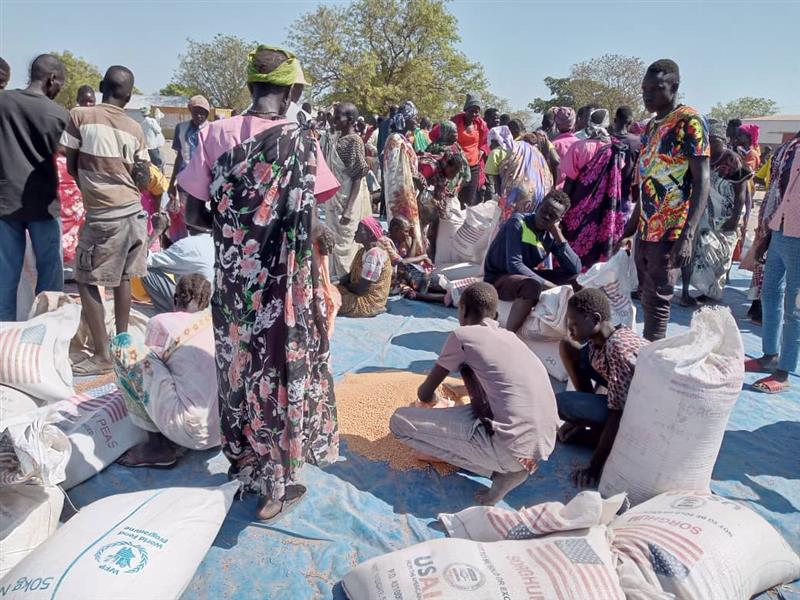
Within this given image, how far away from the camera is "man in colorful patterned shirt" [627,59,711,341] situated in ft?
10.9

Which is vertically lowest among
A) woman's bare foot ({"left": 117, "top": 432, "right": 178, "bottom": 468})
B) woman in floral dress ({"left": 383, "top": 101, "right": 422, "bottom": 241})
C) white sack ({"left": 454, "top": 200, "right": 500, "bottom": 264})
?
woman's bare foot ({"left": 117, "top": 432, "right": 178, "bottom": 468})

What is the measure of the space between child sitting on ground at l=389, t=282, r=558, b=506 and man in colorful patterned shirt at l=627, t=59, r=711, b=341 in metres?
1.41

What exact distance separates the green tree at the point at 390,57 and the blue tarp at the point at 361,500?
26.9m

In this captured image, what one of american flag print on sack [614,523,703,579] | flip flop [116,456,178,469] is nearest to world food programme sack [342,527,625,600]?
american flag print on sack [614,523,703,579]

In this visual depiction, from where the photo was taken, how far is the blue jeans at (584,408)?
299 cm

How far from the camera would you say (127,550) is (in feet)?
5.98

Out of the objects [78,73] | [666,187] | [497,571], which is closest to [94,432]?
[497,571]

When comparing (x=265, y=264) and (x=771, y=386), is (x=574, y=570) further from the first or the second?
(x=771, y=386)

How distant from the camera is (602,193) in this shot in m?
4.85

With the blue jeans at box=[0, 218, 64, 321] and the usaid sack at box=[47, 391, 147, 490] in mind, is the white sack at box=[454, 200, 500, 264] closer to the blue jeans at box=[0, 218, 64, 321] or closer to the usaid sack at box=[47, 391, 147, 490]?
the blue jeans at box=[0, 218, 64, 321]

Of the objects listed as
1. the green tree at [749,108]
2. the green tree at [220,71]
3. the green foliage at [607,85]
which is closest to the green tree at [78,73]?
the green tree at [220,71]

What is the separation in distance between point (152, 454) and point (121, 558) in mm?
988

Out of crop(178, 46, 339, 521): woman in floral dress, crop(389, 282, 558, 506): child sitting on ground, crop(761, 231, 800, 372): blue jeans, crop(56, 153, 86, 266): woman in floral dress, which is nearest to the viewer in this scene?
crop(178, 46, 339, 521): woman in floral dress

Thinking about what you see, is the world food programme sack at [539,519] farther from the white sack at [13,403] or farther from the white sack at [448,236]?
the white sack at [448,236]
